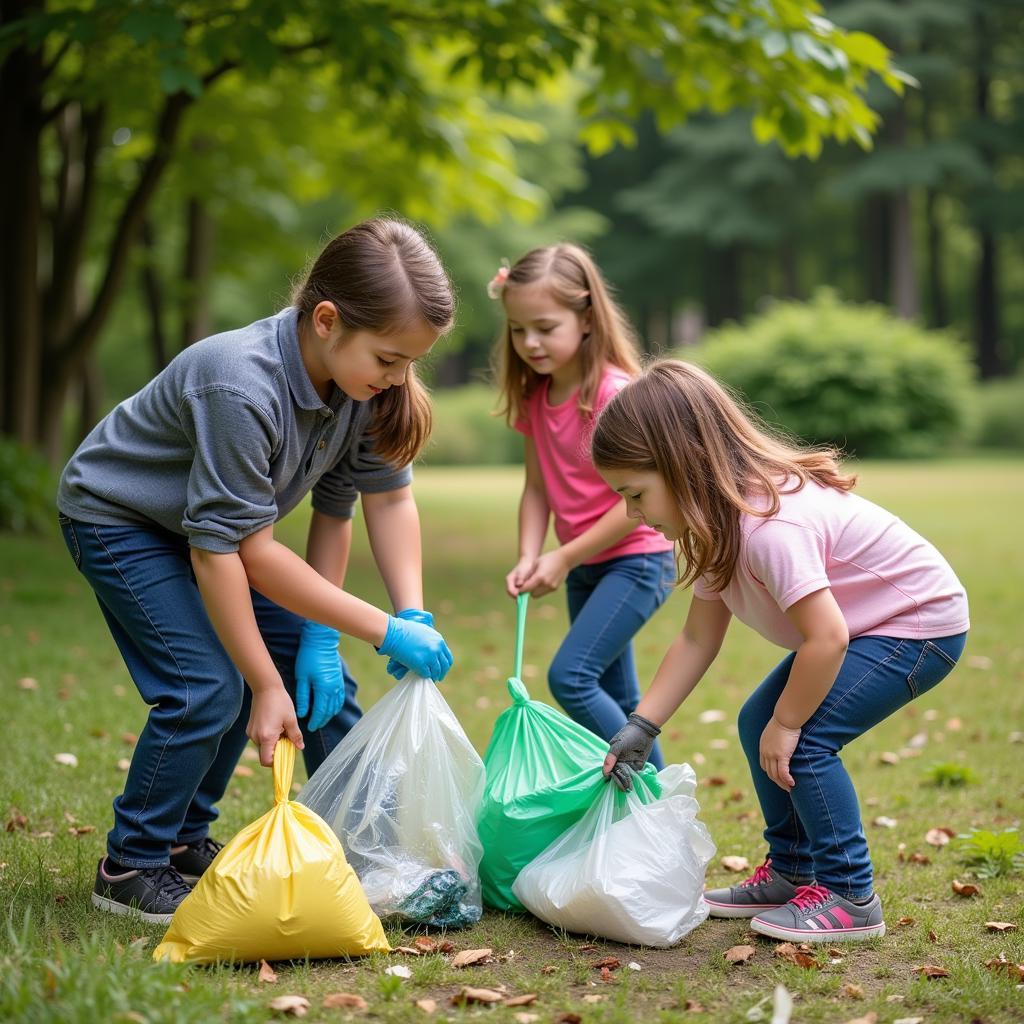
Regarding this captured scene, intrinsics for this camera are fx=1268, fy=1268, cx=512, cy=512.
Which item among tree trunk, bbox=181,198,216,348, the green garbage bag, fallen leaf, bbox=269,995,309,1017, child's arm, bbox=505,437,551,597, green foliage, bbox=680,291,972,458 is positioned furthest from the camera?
green foliage, bbox=680,291,972,458

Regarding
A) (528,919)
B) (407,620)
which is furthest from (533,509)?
(528,919)

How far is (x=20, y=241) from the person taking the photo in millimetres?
9383

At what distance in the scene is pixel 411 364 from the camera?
9.57ft

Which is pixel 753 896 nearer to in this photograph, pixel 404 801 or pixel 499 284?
pixel 404 801

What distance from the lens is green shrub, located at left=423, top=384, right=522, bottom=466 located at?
25141 millimetres

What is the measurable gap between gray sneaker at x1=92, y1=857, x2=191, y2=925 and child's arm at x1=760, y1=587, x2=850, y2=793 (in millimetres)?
1387

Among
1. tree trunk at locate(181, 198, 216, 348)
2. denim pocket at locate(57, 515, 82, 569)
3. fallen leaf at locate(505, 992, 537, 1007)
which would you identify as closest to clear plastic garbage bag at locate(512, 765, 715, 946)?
fallen leaf at locate(505, 992, 537, 1007)

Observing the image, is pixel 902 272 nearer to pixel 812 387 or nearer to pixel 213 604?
pixel 812 387

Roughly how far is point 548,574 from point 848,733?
0.96 meters

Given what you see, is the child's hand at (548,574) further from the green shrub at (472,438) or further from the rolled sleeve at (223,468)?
the green shrub at (472,438)

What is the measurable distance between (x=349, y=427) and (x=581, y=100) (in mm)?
4847

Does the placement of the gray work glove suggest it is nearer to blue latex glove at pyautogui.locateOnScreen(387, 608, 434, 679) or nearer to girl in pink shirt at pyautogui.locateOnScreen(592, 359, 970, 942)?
girl in pink shirt at pyautogui.locateOnScreen(592, 359, 970, 942)

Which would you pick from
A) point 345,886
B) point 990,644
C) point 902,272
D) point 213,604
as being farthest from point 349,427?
point 902,272

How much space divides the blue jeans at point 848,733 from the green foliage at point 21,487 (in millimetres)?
7515
